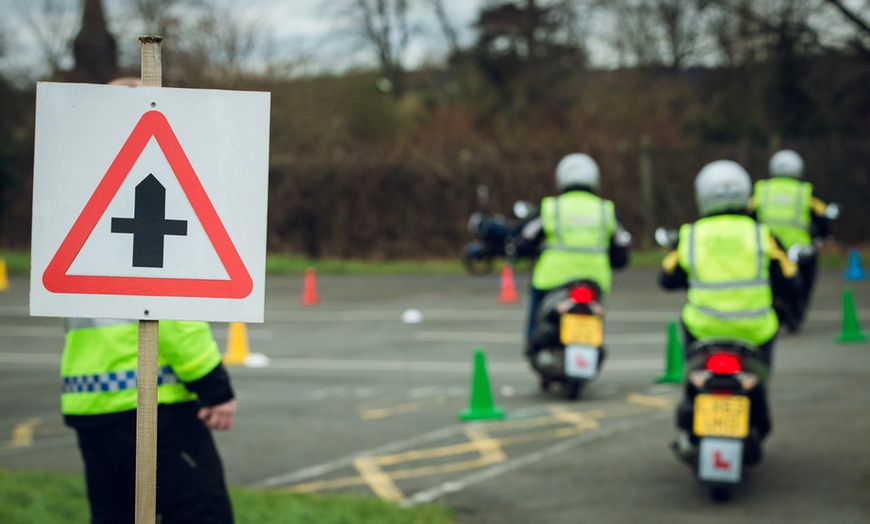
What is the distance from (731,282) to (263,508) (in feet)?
9.27

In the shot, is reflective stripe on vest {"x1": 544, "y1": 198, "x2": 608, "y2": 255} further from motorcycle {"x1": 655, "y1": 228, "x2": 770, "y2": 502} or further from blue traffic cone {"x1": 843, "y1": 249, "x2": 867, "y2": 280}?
blue traffic cone {"x1": 843, "y1": 249, "x2": 867, "y2": 280}

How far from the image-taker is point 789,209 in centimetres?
1399

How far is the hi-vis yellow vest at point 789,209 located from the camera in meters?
14.0

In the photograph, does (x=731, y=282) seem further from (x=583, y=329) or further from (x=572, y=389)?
(x=572, y=389)

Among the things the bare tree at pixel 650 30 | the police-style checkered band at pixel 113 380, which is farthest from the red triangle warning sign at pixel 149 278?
the bare tree at pixel 650 30

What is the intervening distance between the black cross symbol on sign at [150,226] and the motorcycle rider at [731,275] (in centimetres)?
405

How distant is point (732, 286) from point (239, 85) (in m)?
28.9

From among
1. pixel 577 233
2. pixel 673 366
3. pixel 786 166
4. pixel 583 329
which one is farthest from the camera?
pixel 786 166

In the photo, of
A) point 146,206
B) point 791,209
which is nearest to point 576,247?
point 791,209

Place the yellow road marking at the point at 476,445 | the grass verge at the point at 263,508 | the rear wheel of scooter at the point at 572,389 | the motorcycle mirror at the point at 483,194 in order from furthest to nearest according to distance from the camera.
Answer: the motorcycle mirror at the point at 483,194 < the rear wheel of scooter at the point at 572,389 < the yellow road marking at the point at 476,445 < the grass verge at the point at 263,508

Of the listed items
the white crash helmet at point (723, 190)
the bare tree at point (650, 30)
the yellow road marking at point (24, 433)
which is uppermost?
the bare tree at point (650, 30)

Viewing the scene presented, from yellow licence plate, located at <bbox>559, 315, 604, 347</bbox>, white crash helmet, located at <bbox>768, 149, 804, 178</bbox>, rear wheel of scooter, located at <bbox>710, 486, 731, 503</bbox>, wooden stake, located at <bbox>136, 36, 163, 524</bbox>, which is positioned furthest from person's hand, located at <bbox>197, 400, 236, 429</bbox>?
white crash helmet, located at <bbox>768, 149, 804, 178</bbox>

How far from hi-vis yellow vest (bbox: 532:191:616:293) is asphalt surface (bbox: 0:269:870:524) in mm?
1079

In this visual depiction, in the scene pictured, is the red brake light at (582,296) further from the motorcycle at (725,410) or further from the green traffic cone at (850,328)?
the green traffic cone at (850,328)
